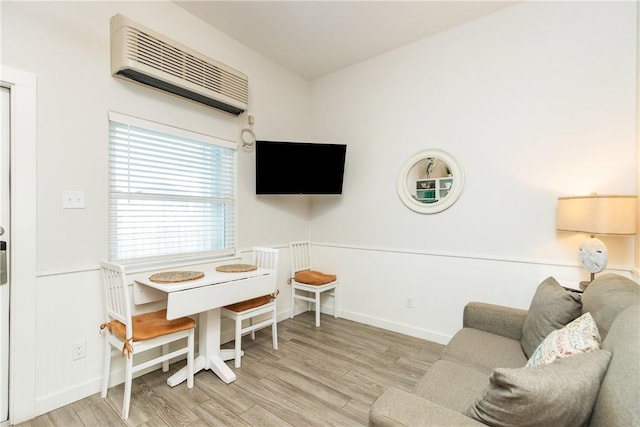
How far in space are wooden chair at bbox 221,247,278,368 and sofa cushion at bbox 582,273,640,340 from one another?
7.00 ft

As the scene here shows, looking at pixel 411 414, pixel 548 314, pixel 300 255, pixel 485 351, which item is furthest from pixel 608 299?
pixel 300 255

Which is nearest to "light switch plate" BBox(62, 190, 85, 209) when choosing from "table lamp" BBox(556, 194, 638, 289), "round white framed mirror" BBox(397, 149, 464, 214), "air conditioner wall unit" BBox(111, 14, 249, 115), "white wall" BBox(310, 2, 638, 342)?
"air conditioner wall unit" BBox(111, 14, 249, 115)

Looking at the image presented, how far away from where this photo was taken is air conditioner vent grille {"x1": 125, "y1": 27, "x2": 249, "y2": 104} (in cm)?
210

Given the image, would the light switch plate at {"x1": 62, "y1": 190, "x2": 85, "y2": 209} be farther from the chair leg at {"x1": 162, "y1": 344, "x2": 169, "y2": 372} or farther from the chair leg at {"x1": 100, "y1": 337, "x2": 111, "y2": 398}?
the chair leg at {"x1": 162, "y1": 344, "x2": 169, "y2": 372}

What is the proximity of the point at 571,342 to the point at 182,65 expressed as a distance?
2.96 m

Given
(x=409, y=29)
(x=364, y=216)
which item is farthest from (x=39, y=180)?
(x=409, y=29)

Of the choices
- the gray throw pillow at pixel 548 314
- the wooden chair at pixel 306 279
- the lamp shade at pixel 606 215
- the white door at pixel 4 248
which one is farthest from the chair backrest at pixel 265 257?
the lamp shade at pixel 606 215

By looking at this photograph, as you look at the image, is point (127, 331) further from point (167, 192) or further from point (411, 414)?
point (411, 414)

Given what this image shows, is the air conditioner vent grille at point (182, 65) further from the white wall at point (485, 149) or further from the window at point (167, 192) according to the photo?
the white wall at point (485, 149)

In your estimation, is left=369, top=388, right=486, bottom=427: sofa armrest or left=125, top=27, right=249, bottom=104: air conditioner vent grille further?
left=125, top=27, right=249, bottom=104: air conditioner vent grille

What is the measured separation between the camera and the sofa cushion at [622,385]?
0.81 metres

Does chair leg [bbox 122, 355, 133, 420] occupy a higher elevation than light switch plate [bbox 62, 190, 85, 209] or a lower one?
lower

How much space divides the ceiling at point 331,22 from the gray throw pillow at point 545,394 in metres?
2.75

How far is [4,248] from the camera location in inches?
68.7
